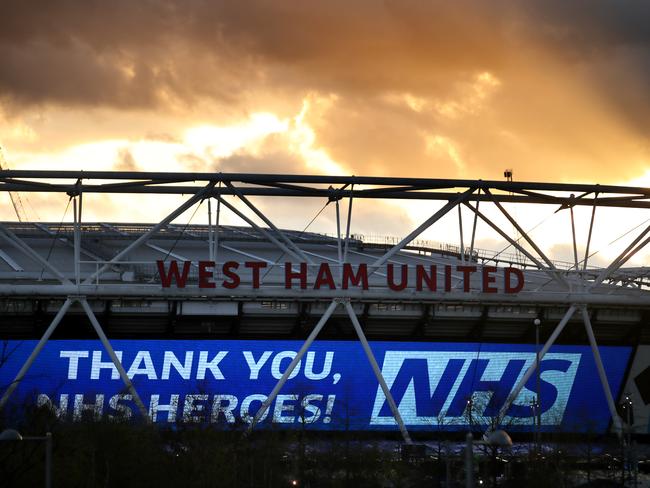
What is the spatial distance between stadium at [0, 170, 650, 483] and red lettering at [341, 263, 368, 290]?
139mm

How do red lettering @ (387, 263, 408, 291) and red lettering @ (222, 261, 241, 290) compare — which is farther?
red lettering @ (387, 263, 408, 291)

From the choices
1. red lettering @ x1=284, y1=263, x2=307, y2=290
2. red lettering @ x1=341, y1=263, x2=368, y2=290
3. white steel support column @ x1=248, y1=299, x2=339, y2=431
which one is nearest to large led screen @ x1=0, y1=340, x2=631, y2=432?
white steel support column @ x1=248, y1=299, x2=339, y2=431

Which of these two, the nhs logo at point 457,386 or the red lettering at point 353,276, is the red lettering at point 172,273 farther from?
the nhs logo at point 457,386

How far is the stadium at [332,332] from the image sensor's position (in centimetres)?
7788

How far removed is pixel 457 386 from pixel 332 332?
8806 millimetres

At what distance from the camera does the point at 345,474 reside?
6662cm

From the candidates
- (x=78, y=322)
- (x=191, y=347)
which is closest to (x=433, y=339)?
(x=191, y=347)

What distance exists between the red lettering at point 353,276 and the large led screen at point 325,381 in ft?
24.7

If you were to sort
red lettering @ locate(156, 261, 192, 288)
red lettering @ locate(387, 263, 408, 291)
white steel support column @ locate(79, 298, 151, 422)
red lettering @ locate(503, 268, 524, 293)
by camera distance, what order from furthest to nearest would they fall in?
red lettering @ locate(503, 268, 524, 293)
red lettering @ locate(387, 263, 408, 291)
red lettering @ locate(156, 261, 192, 288)
white steel support column @ locate(79, 298, 151, 422)

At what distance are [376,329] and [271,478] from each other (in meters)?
25.2

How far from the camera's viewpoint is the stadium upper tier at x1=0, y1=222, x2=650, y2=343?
7800 cm

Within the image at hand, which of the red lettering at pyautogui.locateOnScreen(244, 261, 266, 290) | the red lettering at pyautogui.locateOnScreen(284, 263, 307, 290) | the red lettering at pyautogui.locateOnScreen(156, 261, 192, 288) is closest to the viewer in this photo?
the red lettering at pyautogui.locateOnScreen(156, 261, 192, 288)

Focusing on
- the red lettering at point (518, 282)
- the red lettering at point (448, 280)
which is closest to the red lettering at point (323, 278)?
the red lettering at point (448, 280)

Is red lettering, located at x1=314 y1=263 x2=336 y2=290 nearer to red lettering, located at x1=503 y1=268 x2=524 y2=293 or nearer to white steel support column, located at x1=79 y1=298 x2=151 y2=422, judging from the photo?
red lettering, located at x1=503 y1=268 x2=524 y2=293
